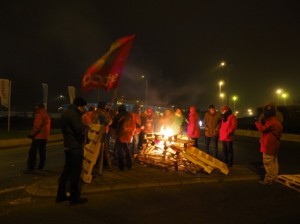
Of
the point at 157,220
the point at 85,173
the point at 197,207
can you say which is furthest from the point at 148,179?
the point at 157,220

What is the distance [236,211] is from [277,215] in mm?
714

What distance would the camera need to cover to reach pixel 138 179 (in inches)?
324

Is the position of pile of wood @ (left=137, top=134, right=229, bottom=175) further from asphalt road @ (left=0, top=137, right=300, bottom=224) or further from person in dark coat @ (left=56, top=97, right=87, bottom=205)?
person in dark coat @ (left=56, top=97, right=87, bottom=205)

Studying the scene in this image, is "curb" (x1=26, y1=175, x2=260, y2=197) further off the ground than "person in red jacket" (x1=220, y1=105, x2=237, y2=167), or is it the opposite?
"person in red jacket" (x1=220, y1=105, x2=237, y2=167)

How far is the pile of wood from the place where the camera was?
368 inches

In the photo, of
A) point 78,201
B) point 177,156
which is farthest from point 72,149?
point 177,156

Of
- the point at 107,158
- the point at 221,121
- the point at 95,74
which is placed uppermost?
the point at 95,74

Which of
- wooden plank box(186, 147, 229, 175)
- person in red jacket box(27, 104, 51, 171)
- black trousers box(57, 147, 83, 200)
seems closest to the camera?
black trousers box(57, 147, 83, 200)

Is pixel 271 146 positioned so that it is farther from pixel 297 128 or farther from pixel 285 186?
pixel 297 128

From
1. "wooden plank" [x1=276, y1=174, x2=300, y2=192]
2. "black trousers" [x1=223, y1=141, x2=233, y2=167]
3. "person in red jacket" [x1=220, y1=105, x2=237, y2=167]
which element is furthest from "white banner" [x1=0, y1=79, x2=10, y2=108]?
"wooden plank" [x1=276, y1=174, x2=300, y2=192]

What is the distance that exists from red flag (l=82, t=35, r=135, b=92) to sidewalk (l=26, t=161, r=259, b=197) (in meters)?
2.27

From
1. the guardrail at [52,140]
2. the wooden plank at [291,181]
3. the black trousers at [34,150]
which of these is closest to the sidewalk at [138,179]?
the wooden plank at [291,181]

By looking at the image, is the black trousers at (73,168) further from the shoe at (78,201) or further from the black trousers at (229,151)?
the black trousers at (229,151)

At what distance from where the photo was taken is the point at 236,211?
6148 mm
